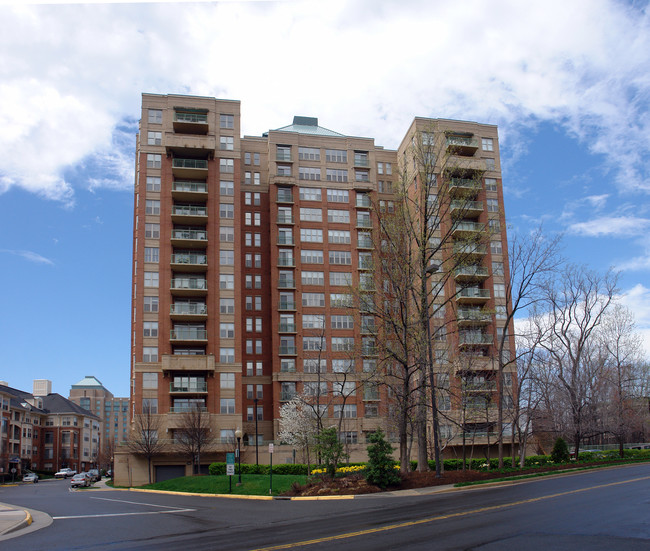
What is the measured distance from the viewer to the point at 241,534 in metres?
14.7

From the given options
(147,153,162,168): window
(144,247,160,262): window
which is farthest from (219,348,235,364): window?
(147,153,162,168): window

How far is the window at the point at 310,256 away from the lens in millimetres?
67000

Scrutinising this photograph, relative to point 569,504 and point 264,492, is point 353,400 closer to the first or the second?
point 264,492

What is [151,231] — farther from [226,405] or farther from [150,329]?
[226,405]

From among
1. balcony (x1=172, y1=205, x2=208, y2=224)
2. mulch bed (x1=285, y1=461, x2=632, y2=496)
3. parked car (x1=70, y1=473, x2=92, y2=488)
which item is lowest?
parked car (x1=70, y1=473, x2=92, y2=488)

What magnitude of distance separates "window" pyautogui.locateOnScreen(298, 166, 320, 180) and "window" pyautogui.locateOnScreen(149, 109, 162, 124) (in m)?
16.3

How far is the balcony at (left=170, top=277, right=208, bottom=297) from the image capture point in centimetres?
5972

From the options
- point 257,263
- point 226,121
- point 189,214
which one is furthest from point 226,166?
point 257,263

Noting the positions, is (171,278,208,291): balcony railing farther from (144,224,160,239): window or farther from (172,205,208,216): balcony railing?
(172,205,208,216): balcony railing

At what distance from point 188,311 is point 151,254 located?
700cm

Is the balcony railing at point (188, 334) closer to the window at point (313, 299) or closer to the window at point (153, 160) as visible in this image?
the window at point (313, 299)

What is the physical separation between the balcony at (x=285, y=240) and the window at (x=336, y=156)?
10.7 m

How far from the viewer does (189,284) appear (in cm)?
6034

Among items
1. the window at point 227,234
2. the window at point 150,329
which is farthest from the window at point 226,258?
the window at point 150,329
